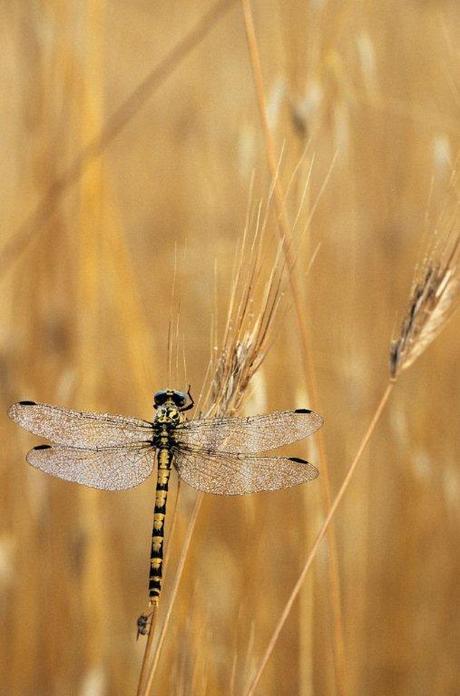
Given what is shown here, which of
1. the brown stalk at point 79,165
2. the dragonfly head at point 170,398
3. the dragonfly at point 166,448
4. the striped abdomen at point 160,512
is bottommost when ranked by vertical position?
the striped abdomen at point 160,512

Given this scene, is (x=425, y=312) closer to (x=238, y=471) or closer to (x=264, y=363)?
(x=238, y=471)

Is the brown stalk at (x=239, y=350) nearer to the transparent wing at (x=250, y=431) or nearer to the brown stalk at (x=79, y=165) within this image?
the transparent wing at (x=250, y=431)

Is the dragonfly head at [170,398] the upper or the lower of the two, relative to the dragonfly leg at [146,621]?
upper

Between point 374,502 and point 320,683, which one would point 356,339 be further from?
point 320,683

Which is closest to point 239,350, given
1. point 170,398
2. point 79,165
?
point 170,398

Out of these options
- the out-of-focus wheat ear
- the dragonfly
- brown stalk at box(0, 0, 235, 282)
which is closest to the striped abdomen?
the dragonfly

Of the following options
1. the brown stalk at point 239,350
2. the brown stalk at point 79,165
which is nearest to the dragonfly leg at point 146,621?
the brown stalk at point 239,350

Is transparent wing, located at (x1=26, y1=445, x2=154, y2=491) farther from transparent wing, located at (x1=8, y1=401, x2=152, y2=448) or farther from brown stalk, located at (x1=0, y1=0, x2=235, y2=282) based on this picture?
brown stalk, located at (x1=0, y1=0, x2=235, y2=282)
